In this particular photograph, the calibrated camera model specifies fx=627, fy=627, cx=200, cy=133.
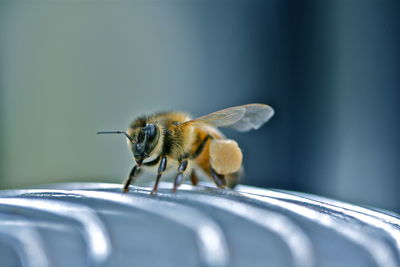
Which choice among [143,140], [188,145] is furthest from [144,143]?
[188,145]

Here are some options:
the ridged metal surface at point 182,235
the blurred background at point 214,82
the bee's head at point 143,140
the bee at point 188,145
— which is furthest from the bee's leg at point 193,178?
the blurred background at point 214,82

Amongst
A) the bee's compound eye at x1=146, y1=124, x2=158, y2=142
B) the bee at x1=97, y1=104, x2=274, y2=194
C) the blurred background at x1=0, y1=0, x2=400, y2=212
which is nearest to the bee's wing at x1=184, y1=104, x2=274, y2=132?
the bee at x1=97, y1=104, x2=274, y2=194

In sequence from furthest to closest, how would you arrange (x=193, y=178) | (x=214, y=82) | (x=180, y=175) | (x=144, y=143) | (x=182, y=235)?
(x=214, y=82) < (x=193, y=178) < (x=144, y=143) < (x=180, y=175) < (x=182, y=235)

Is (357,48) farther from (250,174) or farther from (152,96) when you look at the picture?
(152,96)

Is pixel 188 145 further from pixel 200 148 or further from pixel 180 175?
pixel 180 175

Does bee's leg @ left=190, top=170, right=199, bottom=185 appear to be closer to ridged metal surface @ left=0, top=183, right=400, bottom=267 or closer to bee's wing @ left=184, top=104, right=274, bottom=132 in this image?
bee's wing @ left=184, top=104, right=274, bottom=132

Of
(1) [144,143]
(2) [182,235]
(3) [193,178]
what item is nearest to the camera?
(2) [182,235]

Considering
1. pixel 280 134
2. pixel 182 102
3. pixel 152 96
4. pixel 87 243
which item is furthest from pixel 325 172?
pixel 87 243
